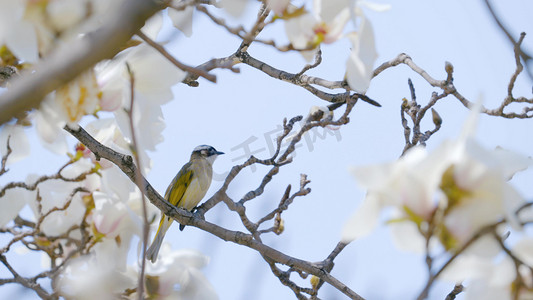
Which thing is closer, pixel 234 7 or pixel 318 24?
pixel 234 7

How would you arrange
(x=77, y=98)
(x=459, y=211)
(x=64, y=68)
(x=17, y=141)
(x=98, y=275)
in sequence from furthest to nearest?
(x=98, y=275) → (x=17, y=141) → (x=77, y=98) → (x=459, y=211) → (x=64, y=68)

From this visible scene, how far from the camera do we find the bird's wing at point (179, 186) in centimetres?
498

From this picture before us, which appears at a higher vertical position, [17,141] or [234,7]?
[234,7]

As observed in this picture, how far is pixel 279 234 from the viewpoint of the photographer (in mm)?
3035

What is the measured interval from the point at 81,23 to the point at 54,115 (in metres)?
0.16

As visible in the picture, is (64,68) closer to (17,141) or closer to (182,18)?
(182,18)

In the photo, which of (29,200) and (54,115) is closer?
(54,115)

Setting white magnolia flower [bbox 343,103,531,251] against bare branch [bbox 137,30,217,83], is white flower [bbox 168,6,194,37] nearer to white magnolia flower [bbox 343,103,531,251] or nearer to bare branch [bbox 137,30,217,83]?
bare branch [bbox 137,30,217,83]

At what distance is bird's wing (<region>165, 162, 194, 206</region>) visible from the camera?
16.3ft

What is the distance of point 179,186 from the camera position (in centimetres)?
507

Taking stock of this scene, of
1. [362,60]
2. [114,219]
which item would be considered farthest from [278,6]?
[114,219]

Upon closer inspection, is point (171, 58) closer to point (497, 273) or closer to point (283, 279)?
point (497, 273)

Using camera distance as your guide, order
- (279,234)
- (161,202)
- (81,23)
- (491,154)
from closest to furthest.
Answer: (491,154)
(81,23)
(161,202)
(279,234)

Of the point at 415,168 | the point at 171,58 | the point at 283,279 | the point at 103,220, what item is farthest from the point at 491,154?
the point at 283,279
